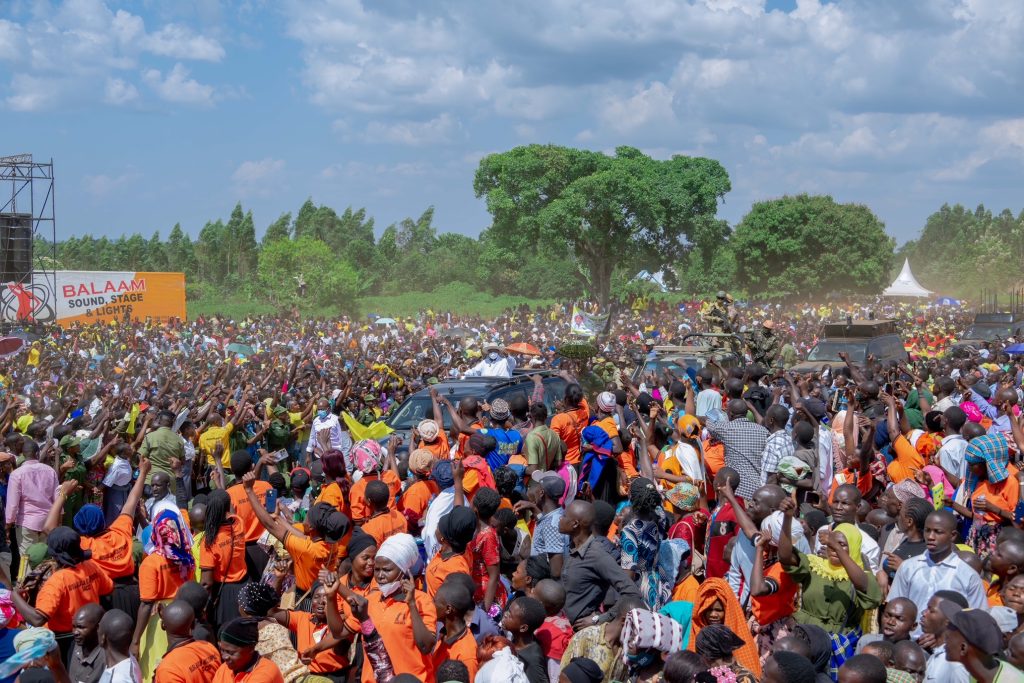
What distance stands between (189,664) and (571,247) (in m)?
48.4

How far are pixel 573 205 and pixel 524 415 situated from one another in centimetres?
4095

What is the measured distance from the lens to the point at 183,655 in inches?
169

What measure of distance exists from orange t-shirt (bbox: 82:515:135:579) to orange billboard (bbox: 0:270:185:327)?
112 feet

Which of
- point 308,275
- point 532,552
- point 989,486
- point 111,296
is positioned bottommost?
point 111,296

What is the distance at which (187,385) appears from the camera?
1550cm

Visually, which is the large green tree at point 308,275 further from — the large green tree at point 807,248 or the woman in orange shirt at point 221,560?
the woman in orange shirt at point 221,560

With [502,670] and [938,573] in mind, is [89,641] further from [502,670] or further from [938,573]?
[938,573]

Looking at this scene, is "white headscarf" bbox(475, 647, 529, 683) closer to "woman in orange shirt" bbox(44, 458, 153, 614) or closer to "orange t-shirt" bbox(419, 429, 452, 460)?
"woman in orange shirt" bbox(44, 458, 153, 614)

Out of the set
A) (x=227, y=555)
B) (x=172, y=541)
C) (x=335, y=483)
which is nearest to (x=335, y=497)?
(x=335, y=483)

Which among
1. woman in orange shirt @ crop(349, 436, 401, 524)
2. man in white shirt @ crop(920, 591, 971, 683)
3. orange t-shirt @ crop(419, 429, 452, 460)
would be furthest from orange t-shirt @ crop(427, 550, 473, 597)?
man in white shirt @ crop(920, 591, 971, 683)

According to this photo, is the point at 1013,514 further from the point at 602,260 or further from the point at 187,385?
the point at 602,260

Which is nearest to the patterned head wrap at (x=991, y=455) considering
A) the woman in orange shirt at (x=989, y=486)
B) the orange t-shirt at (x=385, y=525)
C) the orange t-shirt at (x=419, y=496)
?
the woman in orange shirt at (x=989, y=486)

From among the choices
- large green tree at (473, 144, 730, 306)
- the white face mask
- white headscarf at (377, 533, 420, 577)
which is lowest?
the white face mask

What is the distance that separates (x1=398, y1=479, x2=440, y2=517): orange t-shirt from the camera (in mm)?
6555
